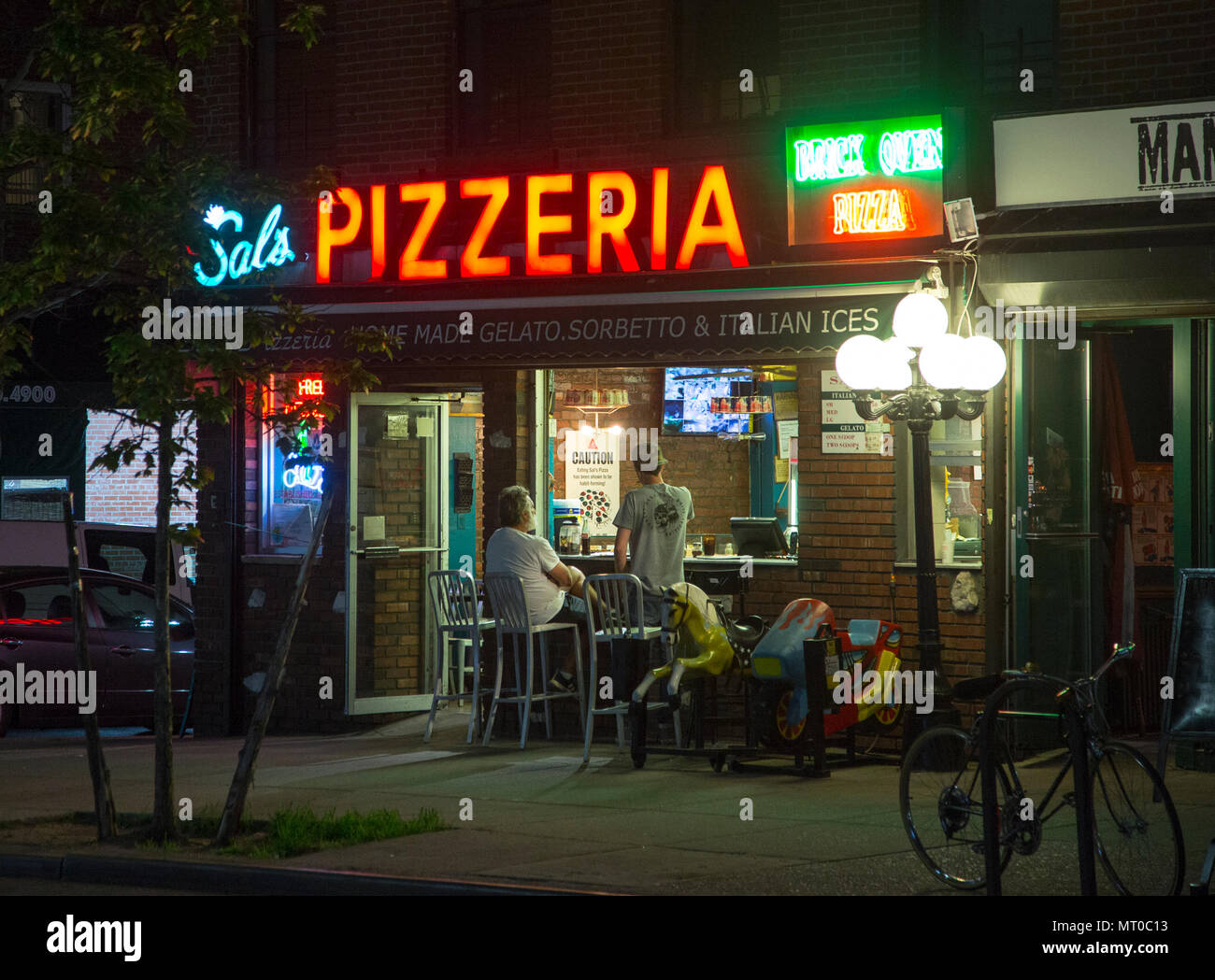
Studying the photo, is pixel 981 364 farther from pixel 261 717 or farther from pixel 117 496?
pixel 117 496

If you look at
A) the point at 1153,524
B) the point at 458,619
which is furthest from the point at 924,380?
the point at 458,619

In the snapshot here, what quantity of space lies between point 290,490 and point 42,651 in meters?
2.61

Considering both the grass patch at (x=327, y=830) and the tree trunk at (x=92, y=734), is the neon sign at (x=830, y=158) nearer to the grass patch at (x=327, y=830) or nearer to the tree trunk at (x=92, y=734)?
the grass patch at (x=327, y=830)

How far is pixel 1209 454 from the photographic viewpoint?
413 inches

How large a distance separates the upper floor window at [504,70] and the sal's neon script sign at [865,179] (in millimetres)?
2476

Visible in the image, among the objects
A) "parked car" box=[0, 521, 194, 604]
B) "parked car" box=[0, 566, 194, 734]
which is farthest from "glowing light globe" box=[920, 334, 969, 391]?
"parked car" box=[0, 521, 194, 604]

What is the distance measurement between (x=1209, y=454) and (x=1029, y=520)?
123cm

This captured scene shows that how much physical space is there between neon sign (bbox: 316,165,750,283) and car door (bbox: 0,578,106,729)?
402 centimetres

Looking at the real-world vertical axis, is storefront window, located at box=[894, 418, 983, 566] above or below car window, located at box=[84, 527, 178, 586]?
above

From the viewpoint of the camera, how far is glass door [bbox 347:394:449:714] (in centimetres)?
1330

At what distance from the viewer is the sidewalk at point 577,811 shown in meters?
7.32

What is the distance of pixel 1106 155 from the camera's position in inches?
409

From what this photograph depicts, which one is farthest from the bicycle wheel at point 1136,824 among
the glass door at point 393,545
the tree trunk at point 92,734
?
the glass door at point 393,545

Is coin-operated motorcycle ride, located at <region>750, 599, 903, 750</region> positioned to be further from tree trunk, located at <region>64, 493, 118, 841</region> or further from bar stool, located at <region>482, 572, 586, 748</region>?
tree trunk, located at <region>64, 493, 118, 841</region>
